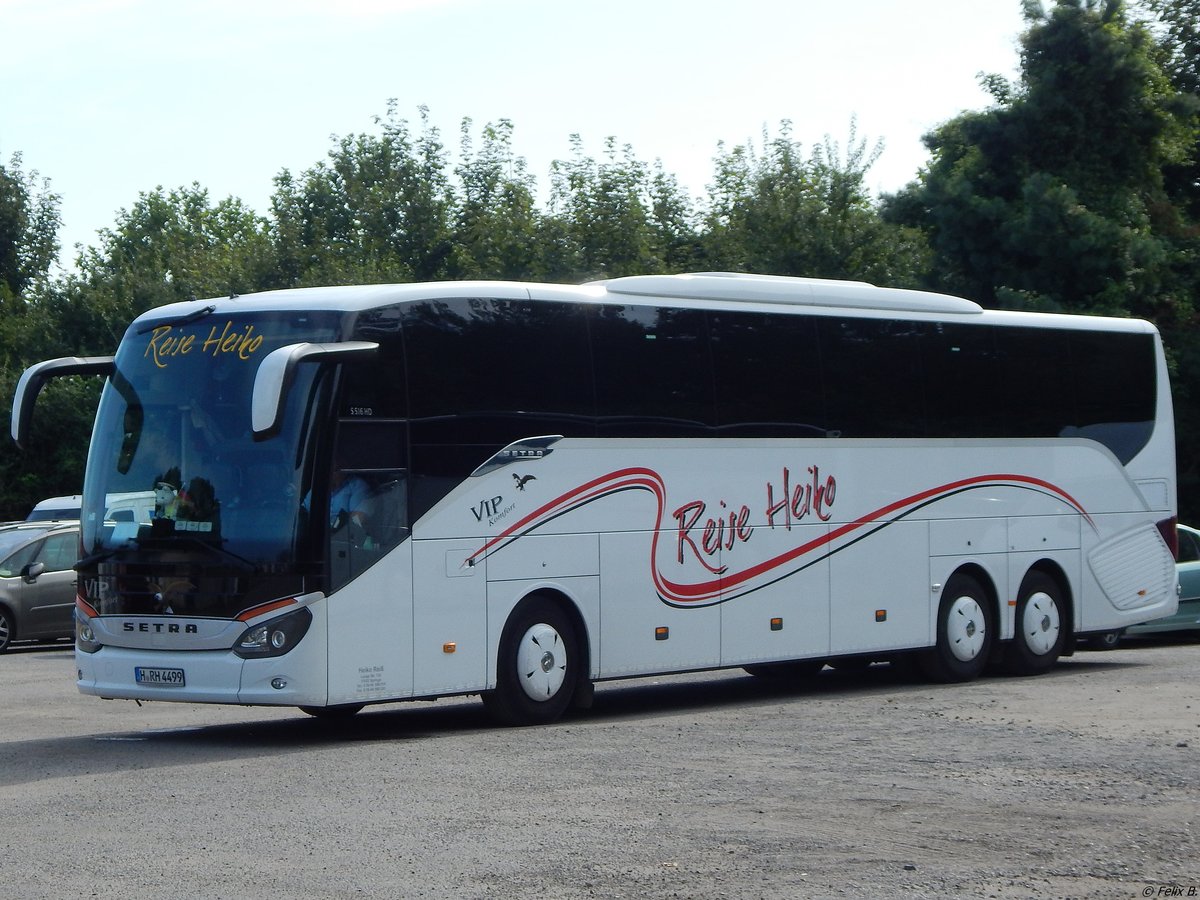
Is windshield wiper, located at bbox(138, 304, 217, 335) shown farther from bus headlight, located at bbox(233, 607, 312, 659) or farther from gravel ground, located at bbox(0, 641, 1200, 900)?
gravel ground, located at bbox(0, 641, 1200, 900)

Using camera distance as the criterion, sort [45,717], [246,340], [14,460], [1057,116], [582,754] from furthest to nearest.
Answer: [14,460]
[1057,116]
[45,717]
[246,340]
[582,754]

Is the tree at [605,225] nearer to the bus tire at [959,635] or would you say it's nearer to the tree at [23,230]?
the bus tire at [959,635]

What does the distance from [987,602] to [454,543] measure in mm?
7410

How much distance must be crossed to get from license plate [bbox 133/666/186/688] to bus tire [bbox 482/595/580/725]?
2477 millimetres

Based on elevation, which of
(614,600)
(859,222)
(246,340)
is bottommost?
(614,600)

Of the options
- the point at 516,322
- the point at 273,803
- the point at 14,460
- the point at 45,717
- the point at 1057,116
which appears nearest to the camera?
the point at 273,803

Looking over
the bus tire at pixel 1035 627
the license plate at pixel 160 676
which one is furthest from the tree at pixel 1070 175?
the license plate at pixel 160 676

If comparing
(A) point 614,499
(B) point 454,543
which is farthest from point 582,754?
(A) point 614,499

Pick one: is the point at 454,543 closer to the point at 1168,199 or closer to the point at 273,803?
the point at 273,803

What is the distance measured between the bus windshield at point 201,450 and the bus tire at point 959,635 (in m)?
8.06

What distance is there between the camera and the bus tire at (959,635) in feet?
59.5

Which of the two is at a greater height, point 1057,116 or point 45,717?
point 1057,116

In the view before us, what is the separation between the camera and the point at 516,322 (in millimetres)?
14258

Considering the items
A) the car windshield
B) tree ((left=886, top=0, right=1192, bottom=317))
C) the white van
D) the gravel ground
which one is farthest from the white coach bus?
the white van
